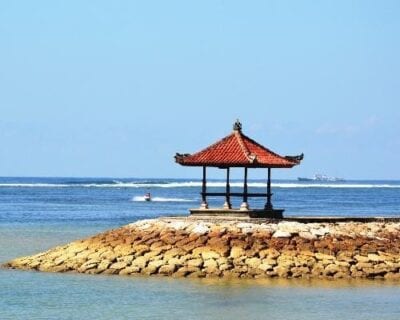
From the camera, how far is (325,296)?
118 feet

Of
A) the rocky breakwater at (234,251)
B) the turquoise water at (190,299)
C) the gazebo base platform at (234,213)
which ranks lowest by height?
the turquoise water at (190,299)

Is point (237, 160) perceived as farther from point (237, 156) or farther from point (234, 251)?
point (234, 251)

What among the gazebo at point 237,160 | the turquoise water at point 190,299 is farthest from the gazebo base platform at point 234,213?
the turquoise water at point 190,299

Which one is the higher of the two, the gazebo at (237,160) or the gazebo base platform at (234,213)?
the gazebo at (237,160)

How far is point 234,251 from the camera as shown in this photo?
131 ft

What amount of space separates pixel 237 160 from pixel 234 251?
15.0 ft

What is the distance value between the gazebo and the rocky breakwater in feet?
4.37

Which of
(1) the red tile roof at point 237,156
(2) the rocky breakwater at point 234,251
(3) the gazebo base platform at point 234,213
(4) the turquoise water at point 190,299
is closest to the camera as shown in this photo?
(4) the turquoise water at point 190,299

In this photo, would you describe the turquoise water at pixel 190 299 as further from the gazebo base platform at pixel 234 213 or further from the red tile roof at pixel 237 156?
the red tile roof at pixel 237 156

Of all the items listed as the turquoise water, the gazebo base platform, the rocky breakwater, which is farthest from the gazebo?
the turquoise water

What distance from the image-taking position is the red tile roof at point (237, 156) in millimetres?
43656

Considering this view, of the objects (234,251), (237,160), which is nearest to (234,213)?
(237,160)

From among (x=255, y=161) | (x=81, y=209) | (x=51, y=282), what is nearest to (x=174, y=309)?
(x=51, y=282)

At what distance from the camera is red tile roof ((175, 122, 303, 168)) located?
143 feet
